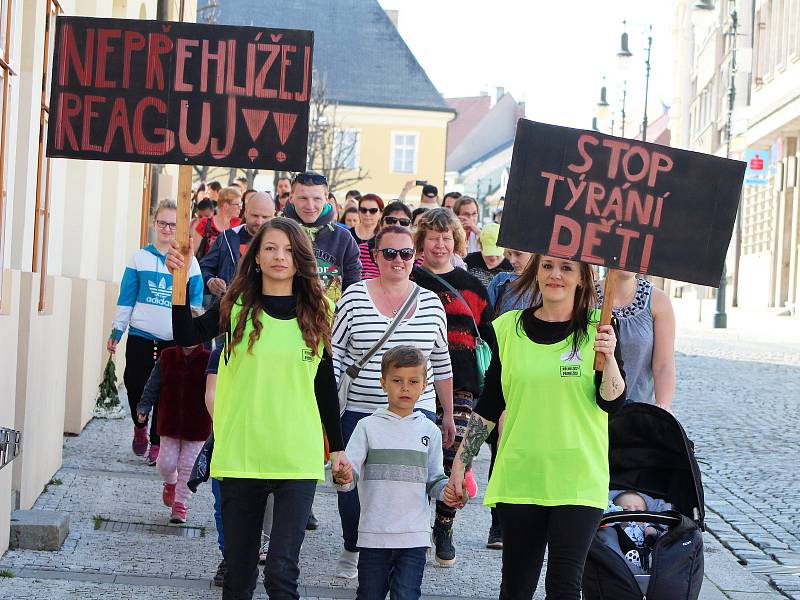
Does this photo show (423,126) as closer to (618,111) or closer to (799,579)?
(618,111)

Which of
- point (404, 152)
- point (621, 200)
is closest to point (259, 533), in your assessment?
point (621, 200)

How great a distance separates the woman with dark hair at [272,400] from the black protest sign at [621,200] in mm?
875

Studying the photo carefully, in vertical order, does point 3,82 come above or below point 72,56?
below

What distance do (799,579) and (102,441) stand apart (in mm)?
5890

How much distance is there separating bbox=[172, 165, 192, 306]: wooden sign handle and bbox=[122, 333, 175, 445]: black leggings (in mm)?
4240

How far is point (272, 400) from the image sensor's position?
5496 millimetres

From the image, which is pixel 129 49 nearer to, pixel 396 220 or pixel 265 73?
pixel 265 73

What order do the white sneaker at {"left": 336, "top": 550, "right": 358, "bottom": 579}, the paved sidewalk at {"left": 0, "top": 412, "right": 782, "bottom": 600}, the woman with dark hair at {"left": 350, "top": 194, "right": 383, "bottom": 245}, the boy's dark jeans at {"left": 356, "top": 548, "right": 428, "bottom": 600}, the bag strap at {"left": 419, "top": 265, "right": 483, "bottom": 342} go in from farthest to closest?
1. the woman with dark hair at {"left": 350, "top": 194, "right": 383, "bottom": 245}
2. the bag strap at {"left": 419, "top": 265, "right": 483, "bottom": 342}
3. the white sneaker at {"left": 336, "top": 550, "right": 358, "bottom": 579}
4. the paved sidewalk at {"left": 0, "top": 412, "right": 782, "bottom": 600}
5. the boy's dark jeans at {"left": 356, "top": 548, "right": 428, "bottom": 600}

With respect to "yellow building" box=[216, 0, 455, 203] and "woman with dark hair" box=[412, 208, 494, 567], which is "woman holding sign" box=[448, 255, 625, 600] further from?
"yellow building" box=[216, 0, 455, 203]

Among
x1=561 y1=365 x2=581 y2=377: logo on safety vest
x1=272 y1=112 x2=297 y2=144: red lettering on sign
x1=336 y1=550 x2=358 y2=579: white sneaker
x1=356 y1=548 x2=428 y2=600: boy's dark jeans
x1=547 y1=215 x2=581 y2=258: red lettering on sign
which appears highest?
x1=272 y1=112 x2=297 y2=144: red lettering on sign

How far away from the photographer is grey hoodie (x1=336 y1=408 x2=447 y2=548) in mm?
5984

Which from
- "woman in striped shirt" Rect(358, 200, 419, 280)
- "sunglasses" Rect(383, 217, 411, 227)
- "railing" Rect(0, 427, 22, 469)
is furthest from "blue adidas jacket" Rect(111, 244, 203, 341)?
"railing" Rect(0, 427, 22, 469)

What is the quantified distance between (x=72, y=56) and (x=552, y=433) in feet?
9.80

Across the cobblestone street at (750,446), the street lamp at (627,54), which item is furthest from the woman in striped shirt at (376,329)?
the street lamp at (627,54)
